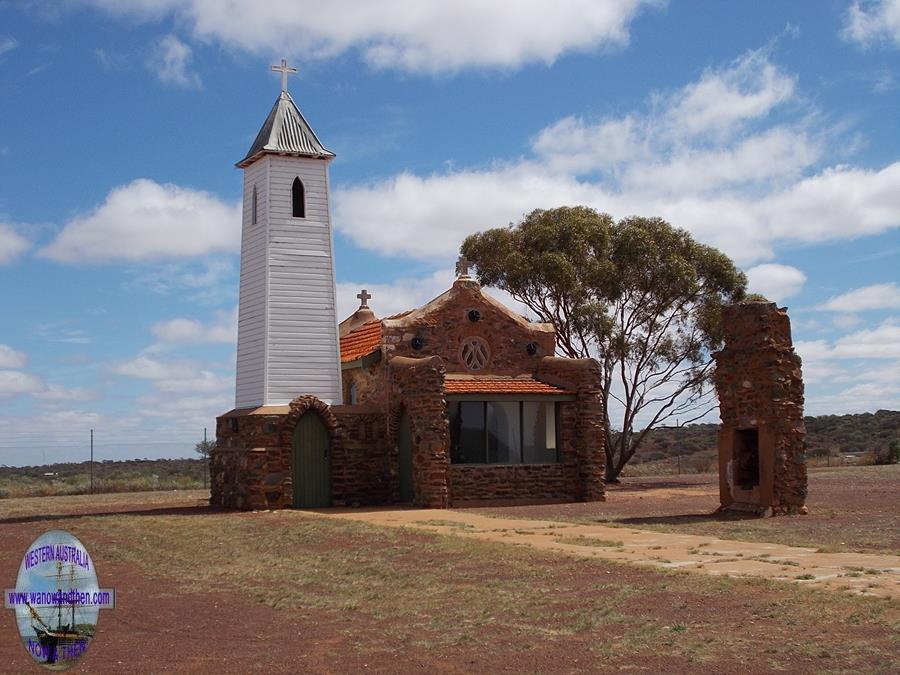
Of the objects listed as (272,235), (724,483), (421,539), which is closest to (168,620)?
(421,539)

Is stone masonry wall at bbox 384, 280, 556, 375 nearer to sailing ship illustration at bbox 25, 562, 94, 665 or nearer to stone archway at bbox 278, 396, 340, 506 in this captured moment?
stone archway at bbox 278, 396, 340, 506

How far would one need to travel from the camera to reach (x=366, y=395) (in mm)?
28672

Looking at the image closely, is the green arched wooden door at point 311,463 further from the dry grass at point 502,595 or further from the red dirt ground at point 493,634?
the red dirt ground at point 493,634

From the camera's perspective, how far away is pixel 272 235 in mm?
26891

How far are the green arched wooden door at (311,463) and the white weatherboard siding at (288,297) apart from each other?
764 mm

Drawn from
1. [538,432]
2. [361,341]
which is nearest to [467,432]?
[538,432]

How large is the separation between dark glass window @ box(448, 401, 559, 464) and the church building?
1.2 inches

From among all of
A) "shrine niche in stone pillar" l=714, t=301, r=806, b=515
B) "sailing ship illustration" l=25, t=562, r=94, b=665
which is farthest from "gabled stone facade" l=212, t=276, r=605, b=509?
"sailing ship illustration" l=25, t=562, r=94, b=665

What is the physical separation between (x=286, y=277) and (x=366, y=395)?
3971 mm

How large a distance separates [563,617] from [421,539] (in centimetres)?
678

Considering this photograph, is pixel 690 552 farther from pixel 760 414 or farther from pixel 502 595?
pixel 760 414

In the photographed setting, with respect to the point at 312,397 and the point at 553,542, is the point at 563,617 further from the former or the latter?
the point at 312,397

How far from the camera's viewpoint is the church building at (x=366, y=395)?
25.8m

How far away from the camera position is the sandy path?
12469 millimetres
